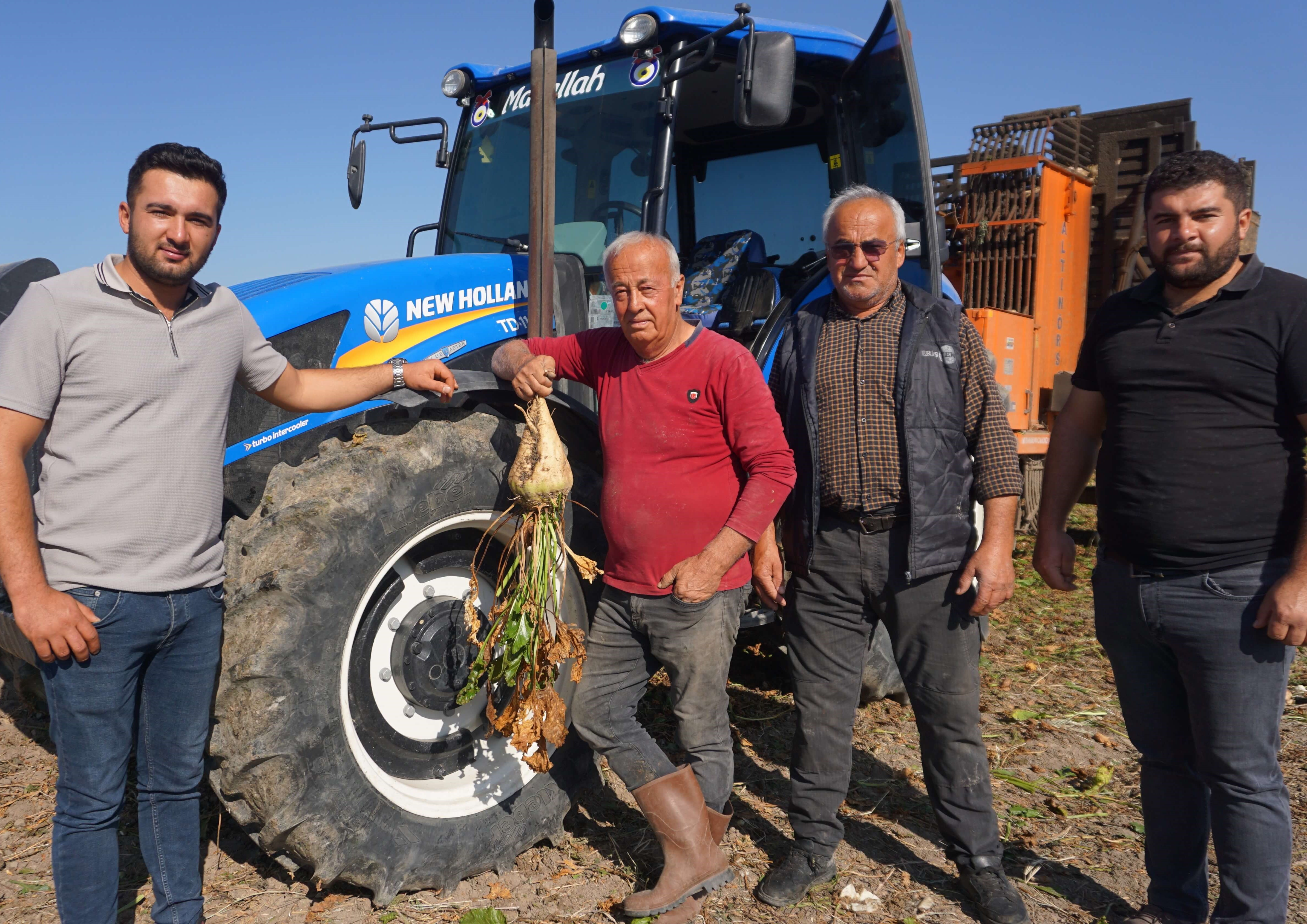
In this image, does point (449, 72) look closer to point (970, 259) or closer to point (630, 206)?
point (630, 206)

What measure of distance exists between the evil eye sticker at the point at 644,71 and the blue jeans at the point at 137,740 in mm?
2703

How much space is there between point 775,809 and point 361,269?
8.21 feet

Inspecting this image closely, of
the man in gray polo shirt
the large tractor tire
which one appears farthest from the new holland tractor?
the man in gray polo shirt

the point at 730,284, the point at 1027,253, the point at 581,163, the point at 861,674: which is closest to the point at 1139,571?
the point at 861,674

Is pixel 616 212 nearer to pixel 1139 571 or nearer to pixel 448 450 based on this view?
pixel 448 450

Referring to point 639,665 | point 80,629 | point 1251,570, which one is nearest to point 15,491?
point 80,629

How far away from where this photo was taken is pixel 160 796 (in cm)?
257

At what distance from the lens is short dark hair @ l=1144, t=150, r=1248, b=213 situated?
2490mm

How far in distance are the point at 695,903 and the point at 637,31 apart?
330cm

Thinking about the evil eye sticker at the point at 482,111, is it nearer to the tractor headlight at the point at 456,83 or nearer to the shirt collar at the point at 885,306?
the tractor headlight at the point at 456,83

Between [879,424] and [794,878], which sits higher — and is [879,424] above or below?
above

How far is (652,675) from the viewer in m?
3.12

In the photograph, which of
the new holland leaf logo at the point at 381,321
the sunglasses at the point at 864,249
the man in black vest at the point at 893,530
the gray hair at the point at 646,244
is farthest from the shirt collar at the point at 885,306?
the new holland leaf logo at the point at 381,321

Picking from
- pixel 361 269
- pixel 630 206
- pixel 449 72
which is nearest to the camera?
pixel 361 269
